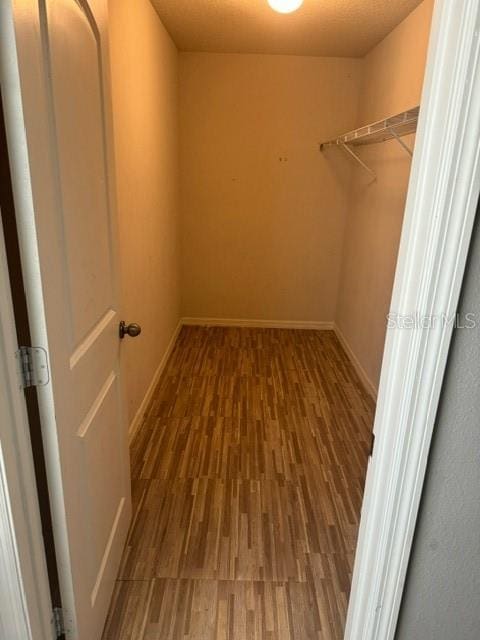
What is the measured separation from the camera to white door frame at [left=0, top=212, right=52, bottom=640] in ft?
2.78

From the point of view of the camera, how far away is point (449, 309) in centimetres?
79

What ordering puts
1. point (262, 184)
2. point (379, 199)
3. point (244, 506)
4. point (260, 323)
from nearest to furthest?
point (244, 506), point (379, 199), point (262, 184), point (260, 323)

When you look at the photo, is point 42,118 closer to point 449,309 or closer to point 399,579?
point 449,309

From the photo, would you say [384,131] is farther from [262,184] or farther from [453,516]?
[453,516]

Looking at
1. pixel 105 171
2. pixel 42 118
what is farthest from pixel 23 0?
pixel 105 171

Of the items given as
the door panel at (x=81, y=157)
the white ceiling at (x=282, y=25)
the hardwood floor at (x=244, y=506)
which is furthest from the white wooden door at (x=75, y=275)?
the white ceiling at (x=282, y=25)

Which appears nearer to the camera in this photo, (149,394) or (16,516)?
(16,516)

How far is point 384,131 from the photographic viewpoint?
8.10 feet

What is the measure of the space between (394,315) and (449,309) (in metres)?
0.10

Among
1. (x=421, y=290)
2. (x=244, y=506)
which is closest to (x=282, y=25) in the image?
(x=421, y=290)

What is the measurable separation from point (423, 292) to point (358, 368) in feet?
9.12

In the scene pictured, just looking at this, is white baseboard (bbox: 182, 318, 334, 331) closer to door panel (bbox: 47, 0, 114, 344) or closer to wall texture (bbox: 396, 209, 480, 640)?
door panel (bbox: 47, 0, 114, 344)

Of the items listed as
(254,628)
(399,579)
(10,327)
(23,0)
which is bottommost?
(254,628)

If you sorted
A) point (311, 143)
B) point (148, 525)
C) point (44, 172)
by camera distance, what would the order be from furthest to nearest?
point (311, 143)
point (148, 525)
point (44, 172)
